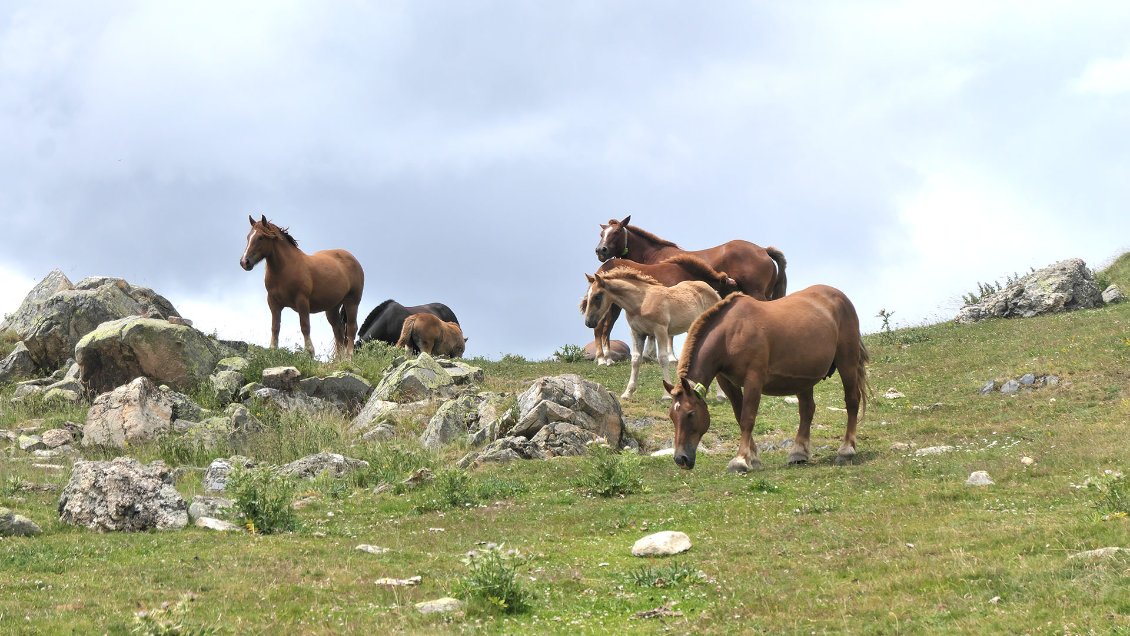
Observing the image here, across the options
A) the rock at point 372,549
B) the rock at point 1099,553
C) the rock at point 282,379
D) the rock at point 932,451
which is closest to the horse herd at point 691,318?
the rock at point 932,451

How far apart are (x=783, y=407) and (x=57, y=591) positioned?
52.9ft

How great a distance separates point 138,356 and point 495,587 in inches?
752

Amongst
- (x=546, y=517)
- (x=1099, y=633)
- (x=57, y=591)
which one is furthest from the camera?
(x=546, y=517)

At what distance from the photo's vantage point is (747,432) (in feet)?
52.2

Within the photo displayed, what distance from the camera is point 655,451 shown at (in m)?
19.6

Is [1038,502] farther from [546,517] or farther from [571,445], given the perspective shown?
[571,445]

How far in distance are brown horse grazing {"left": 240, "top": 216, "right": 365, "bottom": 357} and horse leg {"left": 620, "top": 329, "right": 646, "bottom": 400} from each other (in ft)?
27.0

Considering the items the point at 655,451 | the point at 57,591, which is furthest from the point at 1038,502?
the point at 57,591

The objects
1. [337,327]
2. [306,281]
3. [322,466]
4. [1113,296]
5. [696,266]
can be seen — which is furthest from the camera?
[1113,296]

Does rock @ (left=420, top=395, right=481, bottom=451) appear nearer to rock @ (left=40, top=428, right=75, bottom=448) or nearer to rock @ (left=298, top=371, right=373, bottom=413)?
rock @ (left=298, top=371, right=373, bottom=413)

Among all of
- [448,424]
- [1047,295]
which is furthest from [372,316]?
[1047,295]

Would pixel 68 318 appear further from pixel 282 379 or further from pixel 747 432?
pixel 747 432

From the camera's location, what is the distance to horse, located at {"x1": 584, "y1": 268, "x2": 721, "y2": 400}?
926 inches

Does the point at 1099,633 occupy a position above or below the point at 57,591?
below
